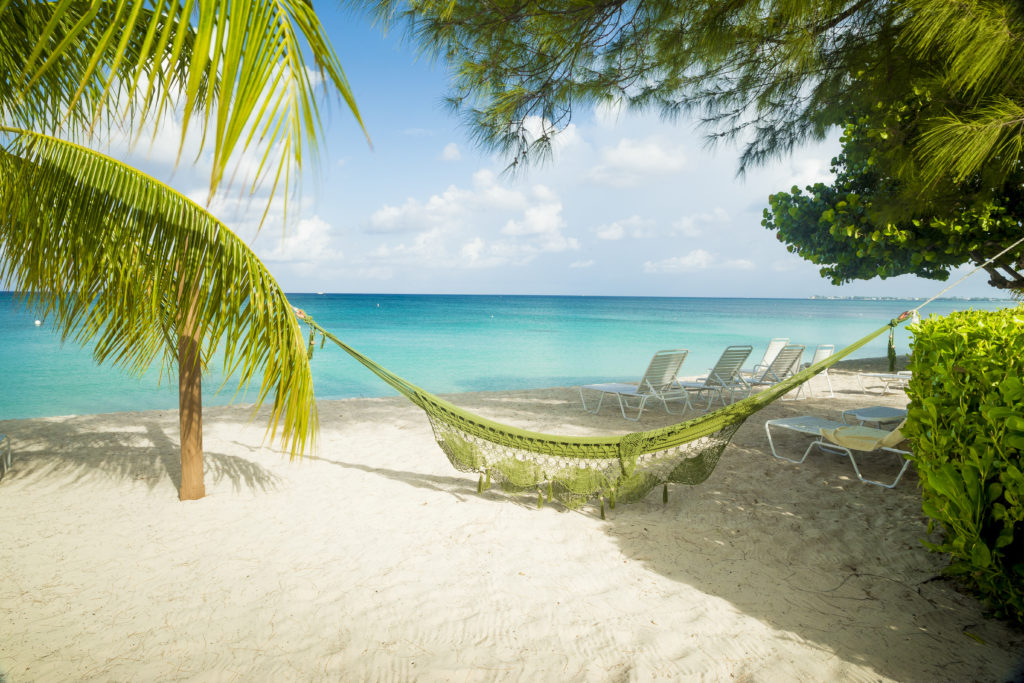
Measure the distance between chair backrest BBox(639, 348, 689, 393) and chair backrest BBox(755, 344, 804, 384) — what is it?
4.30 feet

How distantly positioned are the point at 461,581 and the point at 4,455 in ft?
10.9

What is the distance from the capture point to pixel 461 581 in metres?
2.25

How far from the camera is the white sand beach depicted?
1.73 metres

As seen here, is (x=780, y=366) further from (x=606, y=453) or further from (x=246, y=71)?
(x=246, y=71)

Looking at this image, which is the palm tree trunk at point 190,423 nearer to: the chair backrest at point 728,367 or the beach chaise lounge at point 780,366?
the chair backrest at point 728,367

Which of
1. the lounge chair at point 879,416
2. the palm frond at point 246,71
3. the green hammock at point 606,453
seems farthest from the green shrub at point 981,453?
the lounge chair at point 879,416

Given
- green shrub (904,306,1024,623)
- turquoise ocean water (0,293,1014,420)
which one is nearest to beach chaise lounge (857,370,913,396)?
turquoise ocean water (0,293,1014,420)

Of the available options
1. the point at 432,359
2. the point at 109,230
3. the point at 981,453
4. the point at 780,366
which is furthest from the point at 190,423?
the point at 432,359

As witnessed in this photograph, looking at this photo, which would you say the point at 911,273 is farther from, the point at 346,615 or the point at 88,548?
the point at 88,548

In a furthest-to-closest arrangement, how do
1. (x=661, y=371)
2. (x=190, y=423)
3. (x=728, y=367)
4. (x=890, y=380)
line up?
(x=890, y=380) → (x=728, y=367) → (x=661, y=371) → (x=190, y=423)

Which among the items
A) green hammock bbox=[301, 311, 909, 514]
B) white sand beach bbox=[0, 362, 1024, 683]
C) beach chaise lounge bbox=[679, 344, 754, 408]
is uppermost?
beach chaise lounge bbox=[679, 344, 754, 408]

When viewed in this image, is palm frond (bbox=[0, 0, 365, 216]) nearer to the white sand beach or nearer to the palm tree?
the palm tree

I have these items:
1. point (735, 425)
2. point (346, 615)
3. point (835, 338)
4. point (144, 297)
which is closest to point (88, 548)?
point (144, 297)

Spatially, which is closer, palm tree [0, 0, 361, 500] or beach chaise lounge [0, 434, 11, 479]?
palm tree [0, 0, 361, 500]
